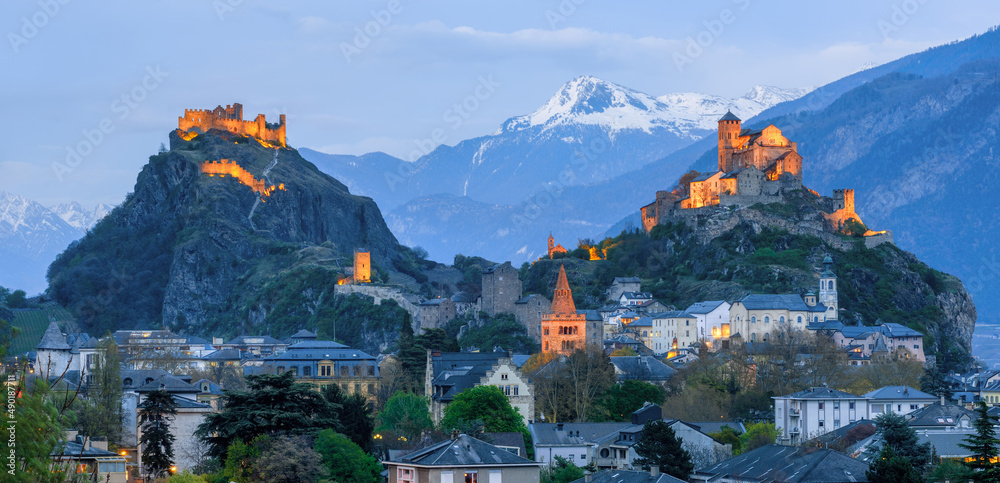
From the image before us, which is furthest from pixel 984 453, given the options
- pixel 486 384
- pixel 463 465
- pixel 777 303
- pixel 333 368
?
pixel 777 303

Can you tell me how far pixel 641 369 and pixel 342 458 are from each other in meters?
54.0

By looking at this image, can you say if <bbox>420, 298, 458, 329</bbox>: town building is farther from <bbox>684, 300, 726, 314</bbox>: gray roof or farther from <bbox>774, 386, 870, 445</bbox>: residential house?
<bbox>774, 386, 870, 445</bbox>: residential house

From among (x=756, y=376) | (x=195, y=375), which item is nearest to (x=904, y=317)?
(x=756, y=376)

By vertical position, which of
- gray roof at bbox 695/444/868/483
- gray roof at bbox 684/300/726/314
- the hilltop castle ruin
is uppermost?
the hilltop castle ruin

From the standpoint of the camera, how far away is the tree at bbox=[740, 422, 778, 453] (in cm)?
8570

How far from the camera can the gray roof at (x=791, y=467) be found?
221 ft

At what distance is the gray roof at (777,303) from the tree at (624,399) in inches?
1719

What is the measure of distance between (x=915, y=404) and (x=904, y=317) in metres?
64.0

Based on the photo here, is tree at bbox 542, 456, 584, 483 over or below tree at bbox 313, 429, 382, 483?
below

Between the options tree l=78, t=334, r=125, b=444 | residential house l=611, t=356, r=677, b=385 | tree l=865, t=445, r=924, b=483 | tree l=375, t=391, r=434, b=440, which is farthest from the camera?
residential house l=611, t=356, r=677, b=385

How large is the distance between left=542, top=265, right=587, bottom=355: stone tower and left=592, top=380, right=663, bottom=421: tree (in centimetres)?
3305

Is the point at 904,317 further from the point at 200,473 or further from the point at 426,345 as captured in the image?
the point at 200,473

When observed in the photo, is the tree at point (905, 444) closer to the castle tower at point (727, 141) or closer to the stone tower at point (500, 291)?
the stone tower at point (500, 291)

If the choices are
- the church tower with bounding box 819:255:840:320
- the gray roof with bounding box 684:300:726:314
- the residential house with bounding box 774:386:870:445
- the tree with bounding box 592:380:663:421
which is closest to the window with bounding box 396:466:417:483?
the tree with bounding box 592:380:663:421
